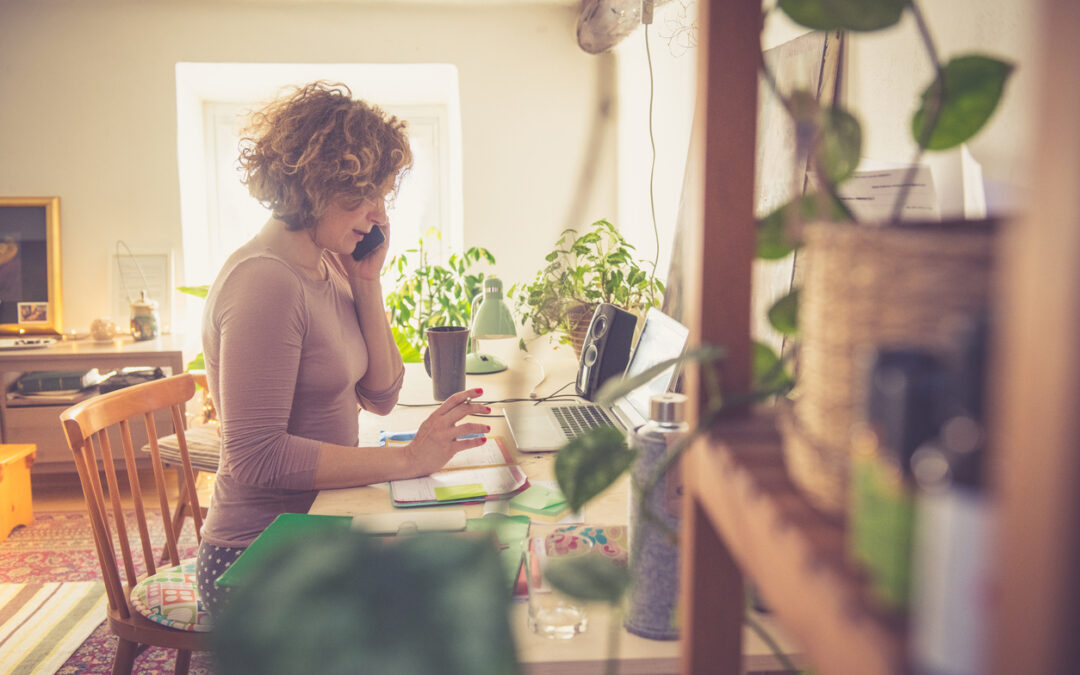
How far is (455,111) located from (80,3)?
6.32 ft

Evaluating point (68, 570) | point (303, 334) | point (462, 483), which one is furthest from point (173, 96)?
point (462, 483)

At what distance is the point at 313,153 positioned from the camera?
142 centimetres

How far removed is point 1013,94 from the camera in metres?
0.79

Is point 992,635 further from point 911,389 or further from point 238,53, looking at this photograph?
point 238,53

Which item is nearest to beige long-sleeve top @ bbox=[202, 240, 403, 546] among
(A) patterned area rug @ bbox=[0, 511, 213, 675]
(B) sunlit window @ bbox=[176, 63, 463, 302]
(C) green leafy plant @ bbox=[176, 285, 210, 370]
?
(A) patterned area rug @ bbox=[0, 511, 213, 675]

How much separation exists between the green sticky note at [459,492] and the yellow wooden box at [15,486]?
8.58 feet

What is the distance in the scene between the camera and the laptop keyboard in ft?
5.07

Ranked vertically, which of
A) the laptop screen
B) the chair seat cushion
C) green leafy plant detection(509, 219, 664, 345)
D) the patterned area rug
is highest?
green leafy plant detection(509, 219, 664, 345)

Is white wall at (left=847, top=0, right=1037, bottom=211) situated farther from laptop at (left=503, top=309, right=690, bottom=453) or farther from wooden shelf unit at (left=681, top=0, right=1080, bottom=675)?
laptop at (left=503, top=309, right=690, bottom=453)

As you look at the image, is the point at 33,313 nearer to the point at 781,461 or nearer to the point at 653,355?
the point at 653,355

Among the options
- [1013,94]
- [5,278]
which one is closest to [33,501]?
[5,278]

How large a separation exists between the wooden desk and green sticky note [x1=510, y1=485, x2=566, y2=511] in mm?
31

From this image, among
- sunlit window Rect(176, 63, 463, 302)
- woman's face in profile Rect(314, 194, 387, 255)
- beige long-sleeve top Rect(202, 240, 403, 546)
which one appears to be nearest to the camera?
beige long-sleeve top Rect(202, 240, 403, 546)

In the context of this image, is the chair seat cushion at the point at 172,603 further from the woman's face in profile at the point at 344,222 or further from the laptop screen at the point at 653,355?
the laptop screen at the point at 653,355
